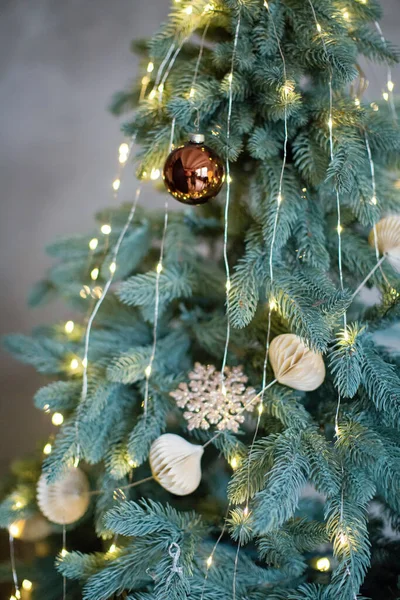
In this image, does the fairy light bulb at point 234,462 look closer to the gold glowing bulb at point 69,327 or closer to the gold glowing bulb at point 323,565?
the gold glowing bulb at point 323,565

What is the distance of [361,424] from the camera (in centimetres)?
60

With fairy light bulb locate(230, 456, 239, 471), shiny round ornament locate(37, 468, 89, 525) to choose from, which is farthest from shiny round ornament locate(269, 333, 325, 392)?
shiny round ornament locate(37, 468, 89, 525)

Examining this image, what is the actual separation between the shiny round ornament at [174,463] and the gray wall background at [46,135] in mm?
852

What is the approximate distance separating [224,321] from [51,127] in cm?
97

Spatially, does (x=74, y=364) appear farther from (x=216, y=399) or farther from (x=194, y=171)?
(x=194, y=171)

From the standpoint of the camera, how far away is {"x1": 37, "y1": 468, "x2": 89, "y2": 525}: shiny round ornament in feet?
2.50

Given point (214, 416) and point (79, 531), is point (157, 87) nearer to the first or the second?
point (214, 416)

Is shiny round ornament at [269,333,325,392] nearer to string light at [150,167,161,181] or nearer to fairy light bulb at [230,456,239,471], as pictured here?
fairy light bulb at [230,456,239,471]

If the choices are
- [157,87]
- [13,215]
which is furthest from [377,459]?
[13,215]

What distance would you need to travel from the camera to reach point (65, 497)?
0.76m

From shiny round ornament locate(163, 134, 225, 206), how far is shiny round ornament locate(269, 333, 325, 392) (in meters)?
0.21

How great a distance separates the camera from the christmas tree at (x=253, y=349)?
0.58 meters

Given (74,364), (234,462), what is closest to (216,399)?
(234,462)

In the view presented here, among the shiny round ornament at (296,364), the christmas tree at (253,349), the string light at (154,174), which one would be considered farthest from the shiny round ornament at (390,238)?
the string light at (154,174)
